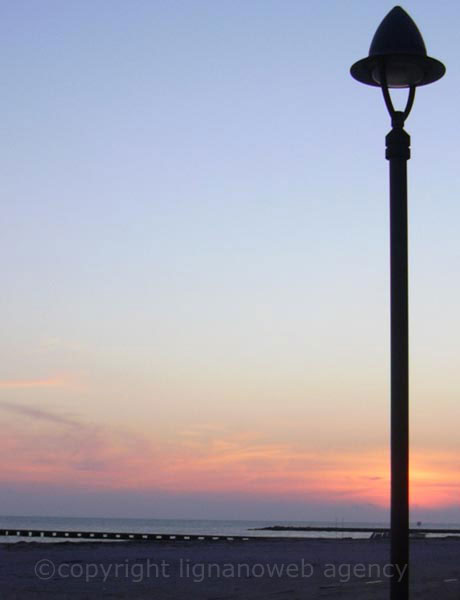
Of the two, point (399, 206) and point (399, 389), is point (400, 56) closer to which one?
point (399, 206)

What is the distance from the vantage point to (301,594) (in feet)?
70.7

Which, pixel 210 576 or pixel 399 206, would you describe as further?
pixel 210 576

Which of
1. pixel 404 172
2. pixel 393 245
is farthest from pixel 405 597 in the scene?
pixel 404 172

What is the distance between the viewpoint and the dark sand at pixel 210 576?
70.9 ft

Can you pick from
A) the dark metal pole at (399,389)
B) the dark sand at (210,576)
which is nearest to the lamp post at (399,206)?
the dark metal pole at (399,389)

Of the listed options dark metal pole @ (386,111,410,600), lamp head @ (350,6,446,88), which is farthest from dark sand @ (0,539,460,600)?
lamp head @ (350,6,446,88)

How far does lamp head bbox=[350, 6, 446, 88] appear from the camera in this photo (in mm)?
6512

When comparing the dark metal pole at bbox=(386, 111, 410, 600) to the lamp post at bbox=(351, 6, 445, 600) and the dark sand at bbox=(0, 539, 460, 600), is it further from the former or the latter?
the dark sand at bbox=(0, 539, 460, 600)

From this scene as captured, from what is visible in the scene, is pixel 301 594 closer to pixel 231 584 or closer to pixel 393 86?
pixel 231 584

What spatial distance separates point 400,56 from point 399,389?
8.00 feet

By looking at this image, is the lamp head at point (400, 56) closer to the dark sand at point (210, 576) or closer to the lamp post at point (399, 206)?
the lamp post at point (399, 206)

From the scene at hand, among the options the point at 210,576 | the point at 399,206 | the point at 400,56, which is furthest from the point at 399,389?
the point at 210,576

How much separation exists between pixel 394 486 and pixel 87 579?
2139cm

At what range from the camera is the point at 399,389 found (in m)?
5.86
